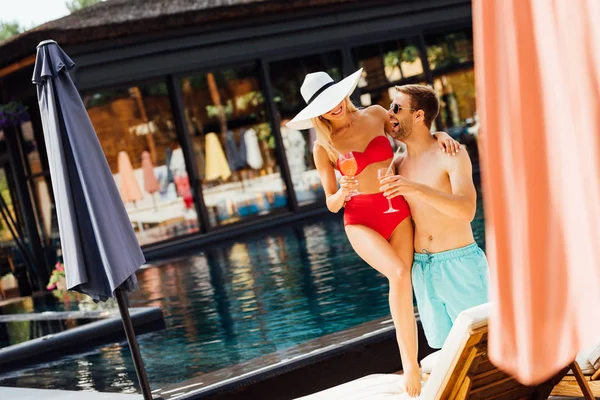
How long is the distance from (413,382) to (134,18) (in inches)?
419

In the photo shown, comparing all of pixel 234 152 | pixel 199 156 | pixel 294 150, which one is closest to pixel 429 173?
pixel 199 156

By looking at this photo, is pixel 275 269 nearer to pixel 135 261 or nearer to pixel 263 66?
pixel 135 261

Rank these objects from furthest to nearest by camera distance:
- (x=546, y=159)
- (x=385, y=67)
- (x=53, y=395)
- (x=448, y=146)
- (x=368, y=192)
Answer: (x=385, y=67)
(x=53, y=395)
(x=368, y=192)
(x=448, y=146)
(x=546, y=159)

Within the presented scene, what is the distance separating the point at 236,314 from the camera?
6785mm

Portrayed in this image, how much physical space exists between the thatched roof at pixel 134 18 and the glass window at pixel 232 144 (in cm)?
101

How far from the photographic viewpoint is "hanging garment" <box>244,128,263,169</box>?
14633mm

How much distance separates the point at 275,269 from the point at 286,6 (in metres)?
6.51

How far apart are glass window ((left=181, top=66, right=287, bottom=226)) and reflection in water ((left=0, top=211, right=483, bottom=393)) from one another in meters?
4.26

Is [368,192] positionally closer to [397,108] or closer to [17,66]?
[397,108]

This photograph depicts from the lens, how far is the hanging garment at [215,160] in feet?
46.8

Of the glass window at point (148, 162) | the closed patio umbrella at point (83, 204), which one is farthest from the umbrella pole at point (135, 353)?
the glass window at point (148, 162)

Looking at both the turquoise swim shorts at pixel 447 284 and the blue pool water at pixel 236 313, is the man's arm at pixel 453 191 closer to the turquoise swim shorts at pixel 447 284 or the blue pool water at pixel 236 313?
the turquoise swim shorts at pixel 447 284

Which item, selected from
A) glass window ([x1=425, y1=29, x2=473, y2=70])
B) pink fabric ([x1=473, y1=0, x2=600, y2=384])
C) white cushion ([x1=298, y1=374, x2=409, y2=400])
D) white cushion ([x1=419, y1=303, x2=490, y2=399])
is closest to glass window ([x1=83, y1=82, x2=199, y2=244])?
glass window ([x1=425, y1=29, x2=473, y2=70])

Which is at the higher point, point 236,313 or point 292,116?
point 292,116
